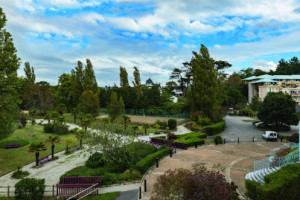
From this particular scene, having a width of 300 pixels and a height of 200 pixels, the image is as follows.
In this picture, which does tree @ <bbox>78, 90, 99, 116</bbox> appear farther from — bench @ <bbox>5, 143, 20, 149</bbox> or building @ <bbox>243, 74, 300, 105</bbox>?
building @ <bbox>243, 74, 300, 105</bbox>

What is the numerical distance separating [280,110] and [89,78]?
48759 millimetres

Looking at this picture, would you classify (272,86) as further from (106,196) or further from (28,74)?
(28,74)

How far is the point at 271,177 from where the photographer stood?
35.6 feet

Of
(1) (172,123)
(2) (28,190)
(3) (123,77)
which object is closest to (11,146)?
(2) (28,190)

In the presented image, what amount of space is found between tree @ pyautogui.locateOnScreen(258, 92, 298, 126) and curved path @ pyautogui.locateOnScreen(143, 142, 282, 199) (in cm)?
1049

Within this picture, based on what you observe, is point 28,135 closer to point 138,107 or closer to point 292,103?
point 138,107

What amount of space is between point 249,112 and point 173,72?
29524 mm

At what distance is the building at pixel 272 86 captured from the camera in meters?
73.7

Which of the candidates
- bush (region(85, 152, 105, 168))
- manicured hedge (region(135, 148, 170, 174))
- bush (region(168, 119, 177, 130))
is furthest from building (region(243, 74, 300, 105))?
bush (region(85, 152, 105, 168))

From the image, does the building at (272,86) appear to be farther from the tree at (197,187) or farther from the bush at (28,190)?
the bush at (28,190)

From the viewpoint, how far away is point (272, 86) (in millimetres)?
72312

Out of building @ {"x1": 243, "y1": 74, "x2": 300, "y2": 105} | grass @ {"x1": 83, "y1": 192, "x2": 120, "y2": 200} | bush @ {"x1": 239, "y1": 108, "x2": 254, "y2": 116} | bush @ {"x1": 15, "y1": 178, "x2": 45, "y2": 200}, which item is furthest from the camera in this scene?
building @ {"x1": 243, "y1": 74, "x2": 300, "y2": 105}

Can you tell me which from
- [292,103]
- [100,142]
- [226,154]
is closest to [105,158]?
[100,142]

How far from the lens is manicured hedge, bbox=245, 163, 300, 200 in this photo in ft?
31.8
